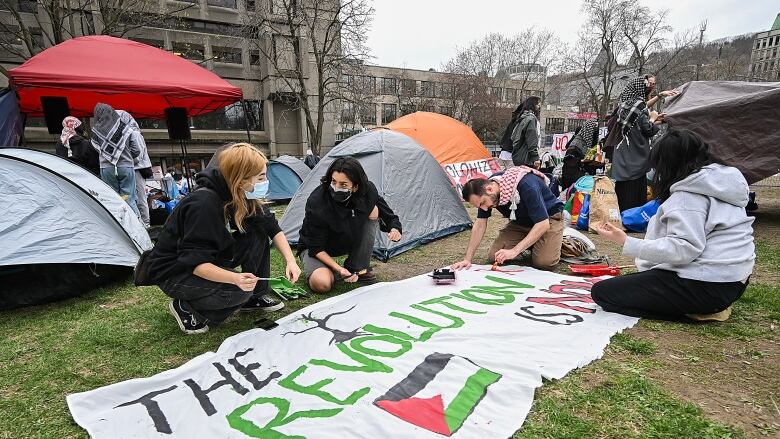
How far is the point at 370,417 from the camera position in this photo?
5.03 feet

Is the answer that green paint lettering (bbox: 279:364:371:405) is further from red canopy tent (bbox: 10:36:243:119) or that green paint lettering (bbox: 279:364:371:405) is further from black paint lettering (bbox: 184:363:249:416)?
red canopy tent (bbox: 10:36:243:119)

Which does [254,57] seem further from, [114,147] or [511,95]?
[511,95]

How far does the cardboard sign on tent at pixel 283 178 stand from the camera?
9.41 m

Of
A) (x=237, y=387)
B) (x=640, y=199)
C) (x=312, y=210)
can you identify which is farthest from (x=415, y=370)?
(x=640, y=199)

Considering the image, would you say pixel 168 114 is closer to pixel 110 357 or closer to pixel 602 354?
pixel 110 357

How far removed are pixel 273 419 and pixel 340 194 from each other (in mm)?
1843

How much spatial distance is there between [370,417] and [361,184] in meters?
1.94

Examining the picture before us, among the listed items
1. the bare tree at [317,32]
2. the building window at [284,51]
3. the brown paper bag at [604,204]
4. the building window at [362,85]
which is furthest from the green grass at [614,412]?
the building window at [284,51]

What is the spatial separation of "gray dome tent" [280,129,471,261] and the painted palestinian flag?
2.55 metres

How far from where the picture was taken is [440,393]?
165 centimetres

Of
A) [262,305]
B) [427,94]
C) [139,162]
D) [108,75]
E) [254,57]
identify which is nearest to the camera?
[262,305]

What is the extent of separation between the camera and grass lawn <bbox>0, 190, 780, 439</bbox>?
4.94 ft

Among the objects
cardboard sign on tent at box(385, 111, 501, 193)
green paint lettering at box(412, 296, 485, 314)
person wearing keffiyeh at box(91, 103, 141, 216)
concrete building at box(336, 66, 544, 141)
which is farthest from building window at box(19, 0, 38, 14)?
green paint lettering at box(412, 296, 485, 314)

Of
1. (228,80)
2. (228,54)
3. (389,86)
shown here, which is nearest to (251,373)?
(228,80)
